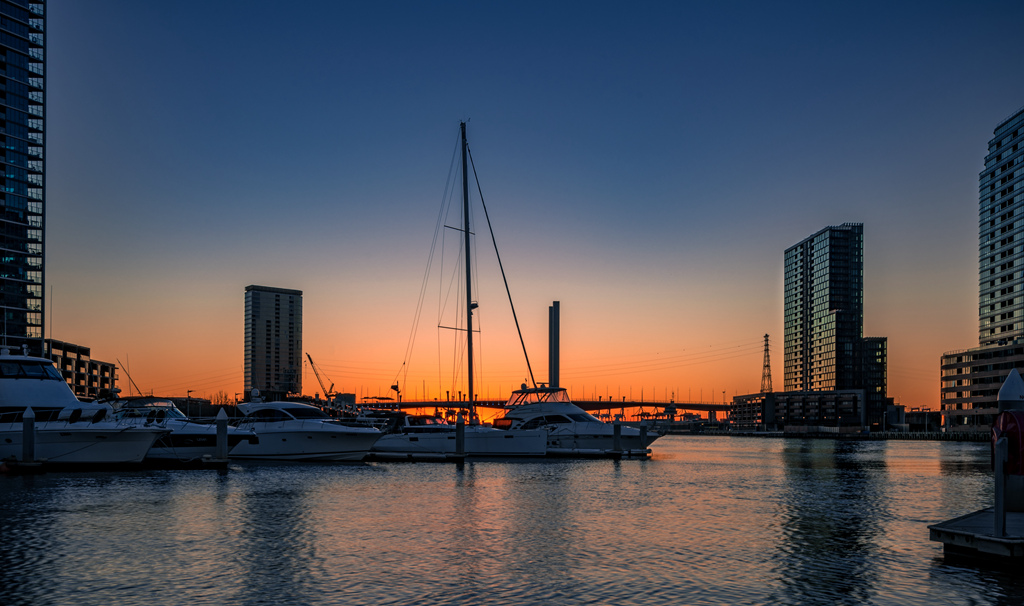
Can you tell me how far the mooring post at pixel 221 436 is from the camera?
146 ft

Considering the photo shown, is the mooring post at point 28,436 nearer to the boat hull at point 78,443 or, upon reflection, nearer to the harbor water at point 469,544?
the boat hull at point 78,443

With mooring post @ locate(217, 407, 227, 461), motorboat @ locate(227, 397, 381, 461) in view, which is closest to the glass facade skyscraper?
motorboat @ locate(227, 397, 381, 461)

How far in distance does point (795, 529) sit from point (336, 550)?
1384cm

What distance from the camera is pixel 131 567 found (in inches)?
685

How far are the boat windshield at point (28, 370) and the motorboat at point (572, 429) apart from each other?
32157 mm

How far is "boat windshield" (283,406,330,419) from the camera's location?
51.9 m

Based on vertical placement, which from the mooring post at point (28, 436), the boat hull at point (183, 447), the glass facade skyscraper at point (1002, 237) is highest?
the glass facade skyscraper at point (1002, 237)

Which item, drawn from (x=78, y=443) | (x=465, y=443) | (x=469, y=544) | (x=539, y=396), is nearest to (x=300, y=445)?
(x=78, y=443)

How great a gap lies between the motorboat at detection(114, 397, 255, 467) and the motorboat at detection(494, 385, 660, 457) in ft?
78.9

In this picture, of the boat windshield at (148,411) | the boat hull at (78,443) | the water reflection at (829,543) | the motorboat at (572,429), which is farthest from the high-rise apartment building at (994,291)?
the boat hull at (78,443)

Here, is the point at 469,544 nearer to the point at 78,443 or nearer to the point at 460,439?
the point at 78,443

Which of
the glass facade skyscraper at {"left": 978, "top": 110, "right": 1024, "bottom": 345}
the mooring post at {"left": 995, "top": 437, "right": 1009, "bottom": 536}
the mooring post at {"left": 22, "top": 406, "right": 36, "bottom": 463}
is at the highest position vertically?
the glass facade skyscraper at {"left": 978, "top": 110, "right": 1024, "bottom": 345}

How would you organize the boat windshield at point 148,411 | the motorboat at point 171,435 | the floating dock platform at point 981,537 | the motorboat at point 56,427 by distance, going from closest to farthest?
the floating dock platform at point 981,537, the motorboat at point 56,427, the motorboat at point 171,435, the boat windshield at point 148,411

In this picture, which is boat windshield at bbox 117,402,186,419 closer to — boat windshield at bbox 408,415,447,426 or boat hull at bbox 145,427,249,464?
boat hull at bbox 145,427,249,464
